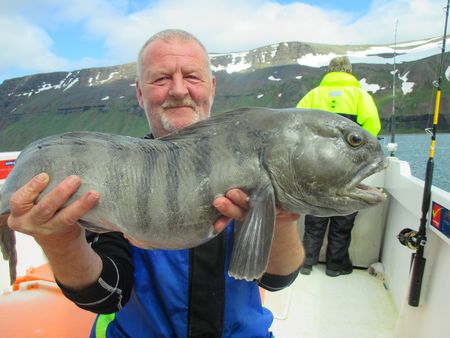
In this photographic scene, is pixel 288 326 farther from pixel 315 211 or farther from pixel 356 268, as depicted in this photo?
pixel 315 211

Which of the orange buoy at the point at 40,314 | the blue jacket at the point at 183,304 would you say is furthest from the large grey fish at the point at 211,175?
the orange buoy at the point at 40,314

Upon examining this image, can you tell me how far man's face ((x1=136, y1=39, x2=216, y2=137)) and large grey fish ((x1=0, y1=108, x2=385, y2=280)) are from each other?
1042 mm

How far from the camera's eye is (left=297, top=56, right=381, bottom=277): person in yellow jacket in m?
6.58

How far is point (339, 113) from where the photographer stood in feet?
23.9

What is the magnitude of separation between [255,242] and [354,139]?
880 mm

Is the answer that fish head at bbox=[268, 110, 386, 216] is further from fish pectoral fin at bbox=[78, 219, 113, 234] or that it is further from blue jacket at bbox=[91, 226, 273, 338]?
fish pectoral fin at bbox=[78, 219, 113, 234]

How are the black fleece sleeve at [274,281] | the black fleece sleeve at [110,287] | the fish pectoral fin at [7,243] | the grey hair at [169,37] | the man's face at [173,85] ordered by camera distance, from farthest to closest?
1. the grey hair at [169,37]
2. the man's face at [173,85]
3. the black fleece sleeve at [274,281]
4. the fish pectoral fin at [7,243]
5. the black fleece sleeve at [110,287]

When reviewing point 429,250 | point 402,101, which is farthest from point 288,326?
A: point 402,101

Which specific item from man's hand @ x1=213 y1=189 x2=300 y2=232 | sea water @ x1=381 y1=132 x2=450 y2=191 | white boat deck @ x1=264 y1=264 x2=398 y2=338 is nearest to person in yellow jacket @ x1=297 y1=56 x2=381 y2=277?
white boat deck @ x1=264 y1=264 x2=398 y2=338

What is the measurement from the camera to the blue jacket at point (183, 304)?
263cm

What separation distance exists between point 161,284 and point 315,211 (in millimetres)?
1307

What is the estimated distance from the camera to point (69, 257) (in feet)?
8.00

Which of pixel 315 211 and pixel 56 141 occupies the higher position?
pixel 56 141

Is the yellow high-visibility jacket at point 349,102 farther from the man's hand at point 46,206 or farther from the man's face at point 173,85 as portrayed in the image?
the man's hand at point 46,206
